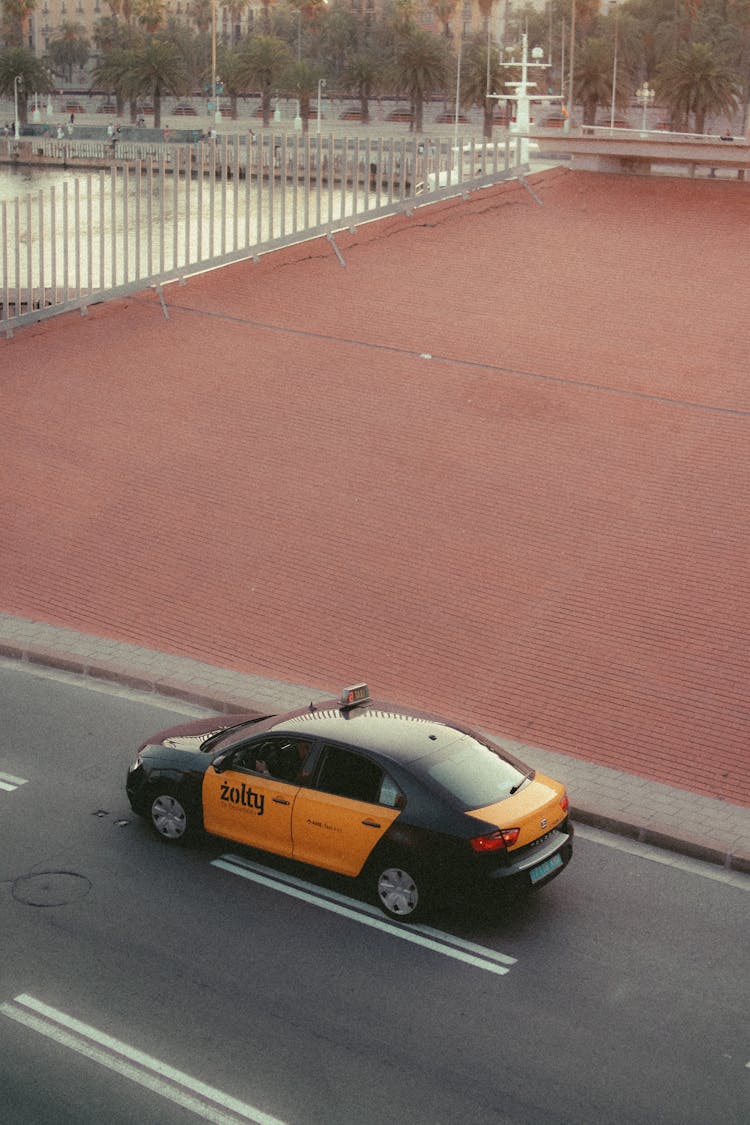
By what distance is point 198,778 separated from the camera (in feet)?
32.0

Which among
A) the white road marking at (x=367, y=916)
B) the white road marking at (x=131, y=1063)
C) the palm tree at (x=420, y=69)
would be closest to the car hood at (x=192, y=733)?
the white road marking at (x=367, y=916)

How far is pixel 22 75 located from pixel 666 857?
111062mm

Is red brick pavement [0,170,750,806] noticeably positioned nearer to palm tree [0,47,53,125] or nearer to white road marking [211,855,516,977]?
white road marking [211,855,516,977]

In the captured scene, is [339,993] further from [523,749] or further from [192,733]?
[523,749]

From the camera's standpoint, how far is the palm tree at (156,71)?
96.5 m

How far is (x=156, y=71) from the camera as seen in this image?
97125 mm

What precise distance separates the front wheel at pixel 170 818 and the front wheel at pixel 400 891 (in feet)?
5.20

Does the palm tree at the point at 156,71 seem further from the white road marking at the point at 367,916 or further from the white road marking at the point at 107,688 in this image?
the white road marking at the point at 367,916

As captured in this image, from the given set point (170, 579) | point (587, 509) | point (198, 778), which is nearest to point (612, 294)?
point (587, 509)

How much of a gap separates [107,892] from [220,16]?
15862cm

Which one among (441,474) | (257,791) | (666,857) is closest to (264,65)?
(441,474)

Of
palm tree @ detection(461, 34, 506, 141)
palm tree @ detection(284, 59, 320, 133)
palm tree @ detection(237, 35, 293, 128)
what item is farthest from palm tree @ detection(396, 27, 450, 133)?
palm tree @ detection(237, 35, 293, 128)

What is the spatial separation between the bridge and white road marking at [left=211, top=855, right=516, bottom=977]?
815 inches

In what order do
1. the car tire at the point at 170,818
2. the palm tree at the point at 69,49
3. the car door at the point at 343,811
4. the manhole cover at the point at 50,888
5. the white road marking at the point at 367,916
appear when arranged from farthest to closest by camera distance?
the palm tree at the point at 69,49 < the car tire at the point at 170,818 < the manhole cover at the point at 50,888 < the car door at the point at 343,811 < the white road marking at the point at 367,916
